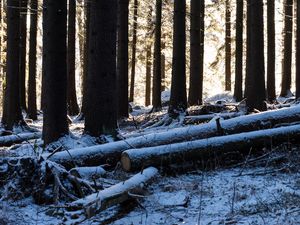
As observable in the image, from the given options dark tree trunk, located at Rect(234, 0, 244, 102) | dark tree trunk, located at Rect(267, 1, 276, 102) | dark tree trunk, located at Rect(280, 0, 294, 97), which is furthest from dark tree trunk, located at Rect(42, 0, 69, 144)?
dark tree trunk, located at Rect(280, 0, 294, 97)

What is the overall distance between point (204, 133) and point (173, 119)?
20.6ft

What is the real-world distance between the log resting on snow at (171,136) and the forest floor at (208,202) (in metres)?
0.44

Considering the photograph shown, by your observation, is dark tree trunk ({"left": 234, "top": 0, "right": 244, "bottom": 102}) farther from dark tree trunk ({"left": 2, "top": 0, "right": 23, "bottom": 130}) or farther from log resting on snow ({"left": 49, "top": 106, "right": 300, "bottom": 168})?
log resting on snow ({"left": 49, "top": 106, "right": 300, "bottom": 168})

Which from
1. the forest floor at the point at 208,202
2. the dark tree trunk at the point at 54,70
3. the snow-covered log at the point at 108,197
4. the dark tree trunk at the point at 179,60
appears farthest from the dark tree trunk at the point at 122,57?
the snow-covered log at the point at 108,197

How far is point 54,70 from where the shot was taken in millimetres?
9844

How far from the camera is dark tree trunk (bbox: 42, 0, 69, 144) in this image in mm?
9797


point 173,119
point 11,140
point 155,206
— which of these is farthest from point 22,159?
point 173,119

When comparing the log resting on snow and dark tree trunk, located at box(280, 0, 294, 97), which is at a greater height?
dark tree trunk, located at box(280, 0, 294, 97)

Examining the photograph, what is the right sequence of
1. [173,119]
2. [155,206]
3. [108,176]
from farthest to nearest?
1. [173,119]
2. [108,176]
3. [155,206]

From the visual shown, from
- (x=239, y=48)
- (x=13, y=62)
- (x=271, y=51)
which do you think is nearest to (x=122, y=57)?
(x=13, y=62)

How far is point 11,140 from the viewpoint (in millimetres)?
12531

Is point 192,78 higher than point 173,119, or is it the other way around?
point 192,78

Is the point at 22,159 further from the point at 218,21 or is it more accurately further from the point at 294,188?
the point at 218,21

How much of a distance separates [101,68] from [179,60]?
5993 mm
